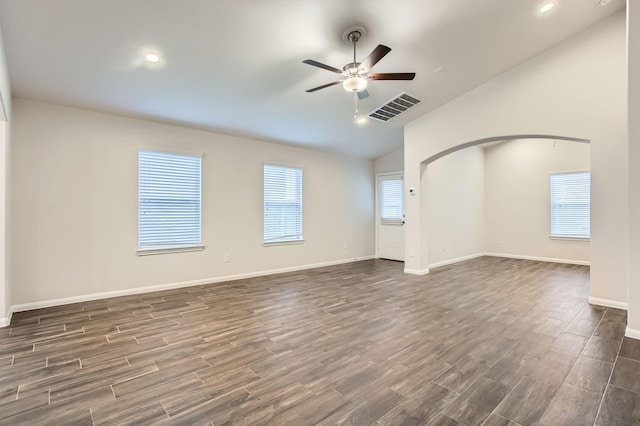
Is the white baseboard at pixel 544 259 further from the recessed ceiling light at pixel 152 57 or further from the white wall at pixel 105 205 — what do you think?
the recessed ceiling light at pixel 152 57

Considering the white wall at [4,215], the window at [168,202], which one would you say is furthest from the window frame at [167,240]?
the white wall at [4,215]

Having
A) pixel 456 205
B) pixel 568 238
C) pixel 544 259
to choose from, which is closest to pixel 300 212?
pixel 456 205

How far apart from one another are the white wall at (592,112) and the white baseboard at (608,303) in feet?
0.08

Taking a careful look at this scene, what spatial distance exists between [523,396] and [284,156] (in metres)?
5.39

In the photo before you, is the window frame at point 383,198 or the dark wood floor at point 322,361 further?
the window frame at point 383,198

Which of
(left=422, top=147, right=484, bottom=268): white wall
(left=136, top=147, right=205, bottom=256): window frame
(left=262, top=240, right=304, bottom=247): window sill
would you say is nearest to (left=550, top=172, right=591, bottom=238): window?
(left=422, top=147, right=484, bottom=268): white wall

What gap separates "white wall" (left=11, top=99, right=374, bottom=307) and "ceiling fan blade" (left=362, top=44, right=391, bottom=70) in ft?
11.0

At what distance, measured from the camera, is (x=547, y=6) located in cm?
348

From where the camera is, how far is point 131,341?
292 centimetres

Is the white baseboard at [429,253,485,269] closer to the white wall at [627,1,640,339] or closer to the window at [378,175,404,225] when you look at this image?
the window at [378,175,404,225]

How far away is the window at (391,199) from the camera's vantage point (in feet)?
25.1

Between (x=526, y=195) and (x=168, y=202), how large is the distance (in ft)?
27.4

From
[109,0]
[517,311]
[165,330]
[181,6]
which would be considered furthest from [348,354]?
[109,0]

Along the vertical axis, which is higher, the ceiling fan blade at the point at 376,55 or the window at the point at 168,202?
the ceiling fan blade at the point at 376,55
